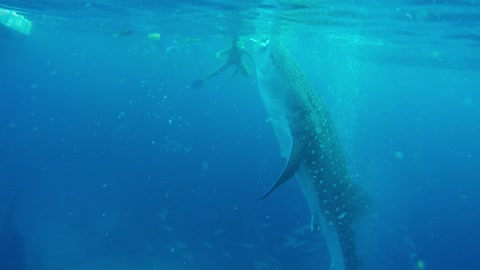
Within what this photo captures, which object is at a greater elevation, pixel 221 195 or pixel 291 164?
pixel 291 164

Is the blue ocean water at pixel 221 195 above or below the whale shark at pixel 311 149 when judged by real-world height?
below

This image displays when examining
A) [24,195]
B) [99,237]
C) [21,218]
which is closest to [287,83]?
[99,237]

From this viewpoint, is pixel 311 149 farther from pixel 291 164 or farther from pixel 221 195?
pixel 221 195

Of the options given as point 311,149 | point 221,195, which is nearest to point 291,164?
point 311,149

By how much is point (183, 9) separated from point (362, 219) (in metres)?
17.1

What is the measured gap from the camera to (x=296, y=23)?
20.4 meters

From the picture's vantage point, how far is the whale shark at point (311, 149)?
3.82 m

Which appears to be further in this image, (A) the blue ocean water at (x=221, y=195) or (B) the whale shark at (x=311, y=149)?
(A) the blue ocean water at (x=221, y=195)

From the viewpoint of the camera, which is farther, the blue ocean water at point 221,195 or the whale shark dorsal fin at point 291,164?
the blue ocean water at point 221,195

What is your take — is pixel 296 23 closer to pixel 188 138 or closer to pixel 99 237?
pixel 99 237

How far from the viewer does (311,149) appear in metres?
4.04

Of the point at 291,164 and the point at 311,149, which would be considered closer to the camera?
the point at 291,164

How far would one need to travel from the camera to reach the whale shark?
3820 millimetres

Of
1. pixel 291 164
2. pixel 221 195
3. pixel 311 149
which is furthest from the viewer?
pixel 221 195
